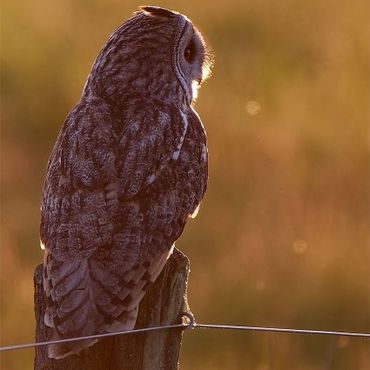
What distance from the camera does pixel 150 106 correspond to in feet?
16.5

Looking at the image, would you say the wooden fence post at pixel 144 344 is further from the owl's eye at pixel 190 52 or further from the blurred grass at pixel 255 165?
the blurred grass at pixel 255 165

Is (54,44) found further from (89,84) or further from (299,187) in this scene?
(89,84)

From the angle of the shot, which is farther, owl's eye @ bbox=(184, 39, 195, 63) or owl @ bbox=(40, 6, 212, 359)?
owl's eye @ bbox=(184, 39, 195, 63)

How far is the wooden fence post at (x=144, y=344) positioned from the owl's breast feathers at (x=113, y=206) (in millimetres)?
52

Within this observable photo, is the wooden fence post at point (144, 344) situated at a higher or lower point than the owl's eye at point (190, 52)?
lower

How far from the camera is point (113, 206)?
445 cm

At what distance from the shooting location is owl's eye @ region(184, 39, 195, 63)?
19.2ft

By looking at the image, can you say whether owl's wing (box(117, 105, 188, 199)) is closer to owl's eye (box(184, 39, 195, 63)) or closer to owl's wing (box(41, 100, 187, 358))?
owl's wing (box(41, 100, 187, 358))

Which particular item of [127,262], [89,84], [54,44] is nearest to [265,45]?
[54,44]

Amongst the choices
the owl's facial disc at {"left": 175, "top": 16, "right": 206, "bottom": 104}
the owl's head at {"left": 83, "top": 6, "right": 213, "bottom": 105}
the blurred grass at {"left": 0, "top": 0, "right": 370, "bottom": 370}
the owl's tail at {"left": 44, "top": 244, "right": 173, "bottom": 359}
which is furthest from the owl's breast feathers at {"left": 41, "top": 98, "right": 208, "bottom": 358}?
the blurred grass at {"left": 0, "top": 0, "right": 370, "bottom": 370}

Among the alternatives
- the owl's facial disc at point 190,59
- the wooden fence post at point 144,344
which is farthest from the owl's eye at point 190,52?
the wooden fence post at point 144,344

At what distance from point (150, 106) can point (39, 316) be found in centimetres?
118

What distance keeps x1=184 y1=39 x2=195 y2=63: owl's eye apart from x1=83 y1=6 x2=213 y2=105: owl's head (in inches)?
7.9

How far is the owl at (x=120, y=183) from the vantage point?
13.9 ft
